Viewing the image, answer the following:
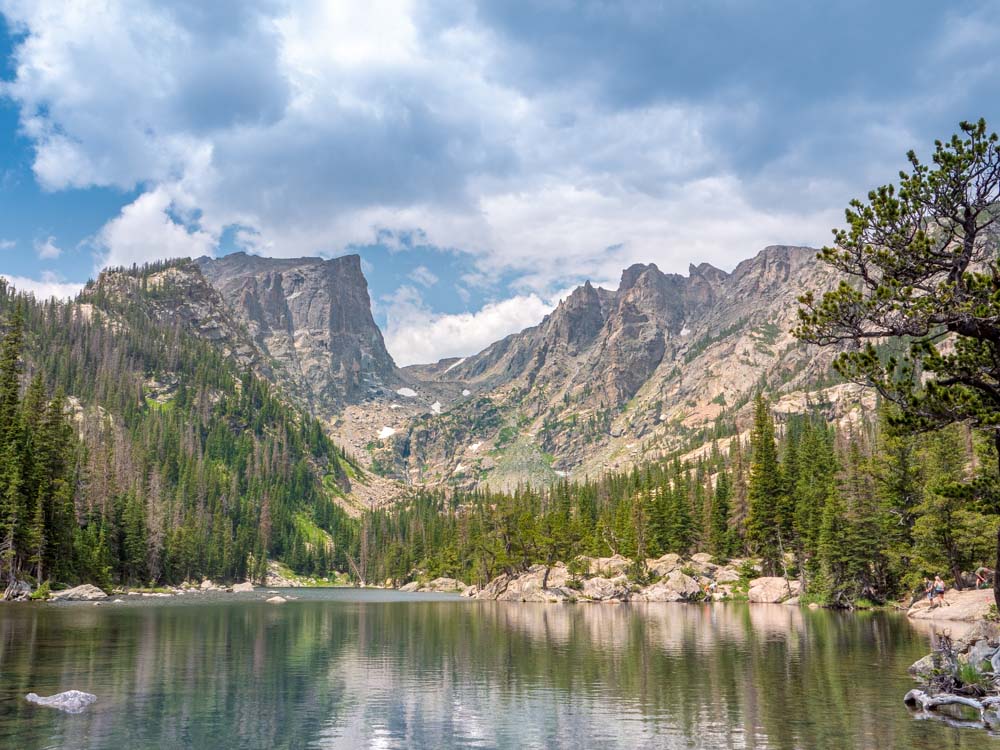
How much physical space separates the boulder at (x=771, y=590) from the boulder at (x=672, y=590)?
8992mm

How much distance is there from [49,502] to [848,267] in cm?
10508

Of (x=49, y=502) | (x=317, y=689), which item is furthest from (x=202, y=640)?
(x=49, y=502)

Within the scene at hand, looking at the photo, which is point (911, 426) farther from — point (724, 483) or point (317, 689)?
point (724, 483)

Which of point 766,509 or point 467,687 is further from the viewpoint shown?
point 766,509

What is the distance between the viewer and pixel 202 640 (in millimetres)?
53188

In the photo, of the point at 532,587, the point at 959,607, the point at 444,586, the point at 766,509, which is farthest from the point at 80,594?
the point at 959,607

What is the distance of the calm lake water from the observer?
2323cm

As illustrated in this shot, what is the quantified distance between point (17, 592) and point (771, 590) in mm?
101524

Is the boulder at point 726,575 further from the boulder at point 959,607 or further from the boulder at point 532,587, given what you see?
the boulder at point 959,607

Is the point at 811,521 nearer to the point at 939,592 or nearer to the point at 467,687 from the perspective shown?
the point at 939,592

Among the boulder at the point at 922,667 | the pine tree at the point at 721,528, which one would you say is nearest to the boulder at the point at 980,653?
the boulder at the point at 922,667

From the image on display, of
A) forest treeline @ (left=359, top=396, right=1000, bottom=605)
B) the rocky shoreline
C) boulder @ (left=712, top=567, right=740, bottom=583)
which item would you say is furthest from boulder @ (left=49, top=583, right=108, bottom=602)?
boulder @ (left=712, top=567, right=740, bottom=583)

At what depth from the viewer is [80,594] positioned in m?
99.5

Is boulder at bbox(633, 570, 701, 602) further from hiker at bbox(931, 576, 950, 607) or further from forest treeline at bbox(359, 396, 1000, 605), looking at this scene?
hiker at bbox(931, 576, 950, 607)
